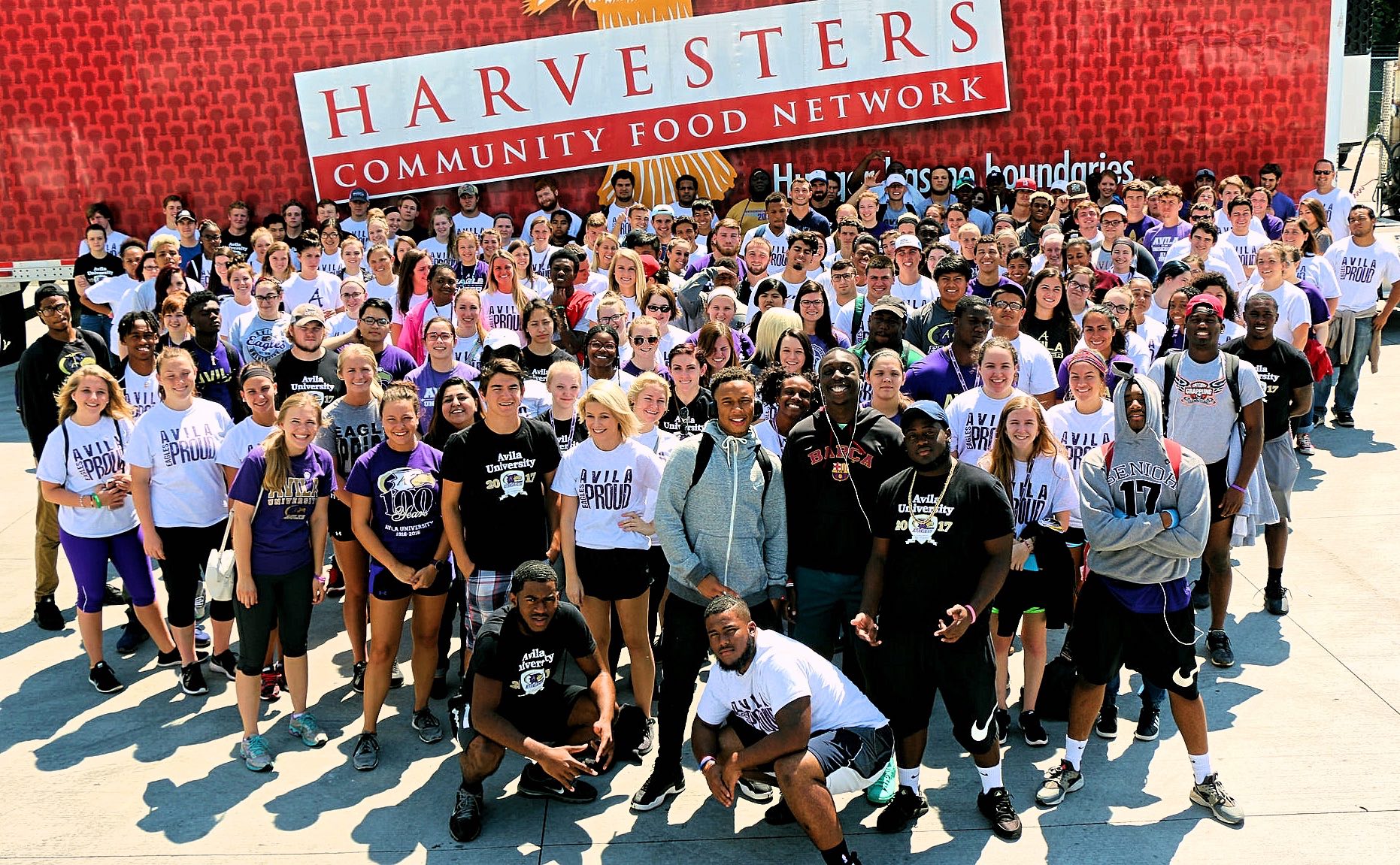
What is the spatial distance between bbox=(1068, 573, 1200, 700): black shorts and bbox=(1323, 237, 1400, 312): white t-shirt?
6.07m

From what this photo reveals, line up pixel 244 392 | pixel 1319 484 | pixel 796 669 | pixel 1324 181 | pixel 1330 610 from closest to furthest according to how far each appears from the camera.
Answer: 1. pixel 796 669
2. pixel 244 392
3. pixel 1330 610
4. pixel 1319 484
5. pixel 1324 181

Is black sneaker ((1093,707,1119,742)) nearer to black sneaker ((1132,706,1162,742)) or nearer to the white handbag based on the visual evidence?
black sneaker ((1132,706,1162,742))

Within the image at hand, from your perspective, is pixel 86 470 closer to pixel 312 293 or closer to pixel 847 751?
pixel 312 293

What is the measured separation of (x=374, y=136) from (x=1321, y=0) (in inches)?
399

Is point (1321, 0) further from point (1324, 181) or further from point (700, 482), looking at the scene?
point (700, 482)

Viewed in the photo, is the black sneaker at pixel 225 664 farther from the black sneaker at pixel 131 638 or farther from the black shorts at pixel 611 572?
the black shorts at pixel 611 572

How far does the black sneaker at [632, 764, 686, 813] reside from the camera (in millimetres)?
5121

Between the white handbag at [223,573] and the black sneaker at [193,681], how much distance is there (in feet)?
2.77

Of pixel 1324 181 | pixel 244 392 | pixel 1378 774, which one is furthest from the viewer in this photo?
pixel 1324 181

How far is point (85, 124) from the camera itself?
1354cm

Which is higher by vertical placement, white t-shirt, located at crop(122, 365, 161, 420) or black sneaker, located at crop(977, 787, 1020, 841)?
white t-shirt, located at crop(122, 365, 161, 420)

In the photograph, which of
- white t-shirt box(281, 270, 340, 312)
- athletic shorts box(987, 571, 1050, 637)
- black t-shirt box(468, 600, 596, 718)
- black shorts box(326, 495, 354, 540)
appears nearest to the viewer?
black t-shirt box(468, 600, 596, 718)

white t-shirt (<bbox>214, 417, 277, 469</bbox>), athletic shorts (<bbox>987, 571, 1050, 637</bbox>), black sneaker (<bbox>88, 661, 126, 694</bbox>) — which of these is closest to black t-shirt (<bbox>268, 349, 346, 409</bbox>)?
white t-shirt (<bbox>214, 417, 277, 469</bbox>)

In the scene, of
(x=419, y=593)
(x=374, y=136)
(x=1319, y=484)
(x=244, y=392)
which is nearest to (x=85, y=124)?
(x=374, y=136)
